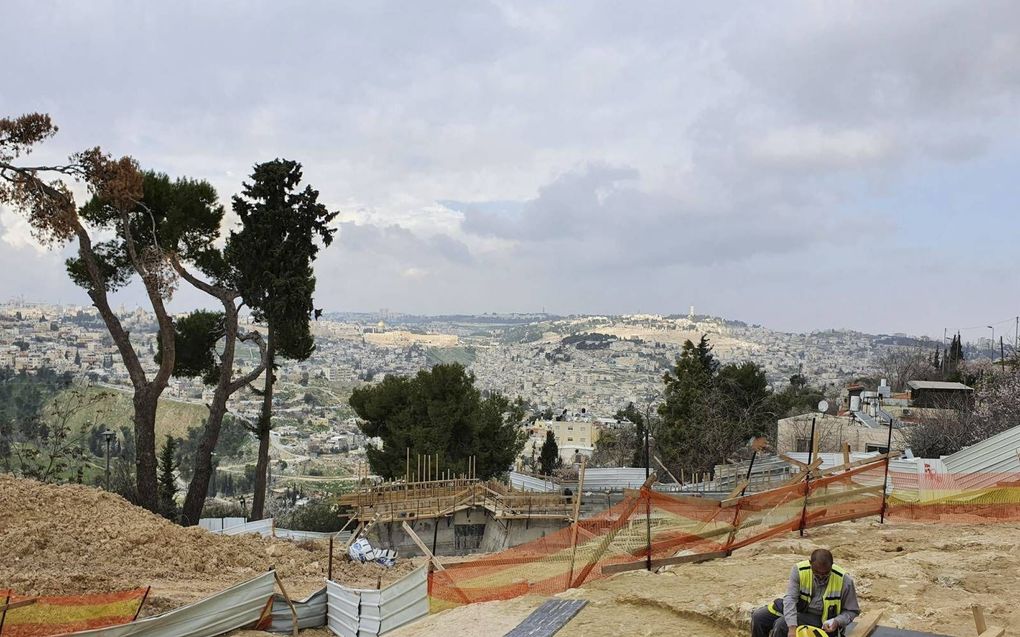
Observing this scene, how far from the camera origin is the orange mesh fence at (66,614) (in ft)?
31.0

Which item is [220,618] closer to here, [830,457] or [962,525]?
[962,525]

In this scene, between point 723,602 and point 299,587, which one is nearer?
point 723,602

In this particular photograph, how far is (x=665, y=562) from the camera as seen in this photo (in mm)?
10430

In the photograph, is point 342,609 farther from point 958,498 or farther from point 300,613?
point 958,498

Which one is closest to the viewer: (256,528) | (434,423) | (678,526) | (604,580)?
(604,580)

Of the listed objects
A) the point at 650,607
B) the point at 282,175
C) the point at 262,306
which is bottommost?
the point at 650,607

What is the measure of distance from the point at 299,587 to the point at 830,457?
56.0ft

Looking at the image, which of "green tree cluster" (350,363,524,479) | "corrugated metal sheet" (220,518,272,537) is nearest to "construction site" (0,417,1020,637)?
"corrugated metal sheet" (220,518,272,537)

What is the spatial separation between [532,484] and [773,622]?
24.3m

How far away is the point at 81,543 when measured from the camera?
13.8m

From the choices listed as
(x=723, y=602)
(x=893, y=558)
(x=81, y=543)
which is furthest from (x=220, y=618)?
(x=893, y=558)

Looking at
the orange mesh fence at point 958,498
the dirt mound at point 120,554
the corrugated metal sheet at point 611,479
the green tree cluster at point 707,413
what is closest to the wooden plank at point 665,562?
the orange mesh fence at point 958,498

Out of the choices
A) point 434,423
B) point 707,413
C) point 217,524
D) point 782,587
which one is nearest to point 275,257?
point 217,524

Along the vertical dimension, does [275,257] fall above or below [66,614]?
above
